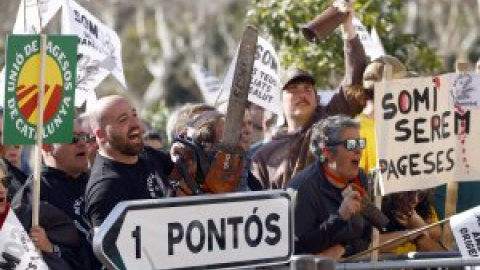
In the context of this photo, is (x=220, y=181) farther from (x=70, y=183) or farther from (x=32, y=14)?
(x=32, y=14)

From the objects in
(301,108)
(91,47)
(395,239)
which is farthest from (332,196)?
(91,47)

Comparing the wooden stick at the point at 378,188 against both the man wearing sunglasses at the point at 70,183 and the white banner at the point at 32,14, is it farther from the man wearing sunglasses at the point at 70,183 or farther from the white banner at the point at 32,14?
the white banner at the point at 32,14

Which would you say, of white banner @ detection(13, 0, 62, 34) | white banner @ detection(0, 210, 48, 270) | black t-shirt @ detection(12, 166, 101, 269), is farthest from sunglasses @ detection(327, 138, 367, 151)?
white banner @ detection(13, 0, 62, 34)

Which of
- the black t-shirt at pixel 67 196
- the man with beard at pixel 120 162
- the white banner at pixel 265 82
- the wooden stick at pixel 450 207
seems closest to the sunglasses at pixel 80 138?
the black t-shirt at pixel 67 196

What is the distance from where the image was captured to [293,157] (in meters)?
11.5

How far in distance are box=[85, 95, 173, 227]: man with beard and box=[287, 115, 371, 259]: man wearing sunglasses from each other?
823 mm

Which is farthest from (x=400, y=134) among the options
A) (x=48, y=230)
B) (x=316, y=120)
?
(x=48, y=230)

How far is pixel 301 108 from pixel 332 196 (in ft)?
4.96

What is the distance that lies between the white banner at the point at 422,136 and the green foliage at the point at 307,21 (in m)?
5.44

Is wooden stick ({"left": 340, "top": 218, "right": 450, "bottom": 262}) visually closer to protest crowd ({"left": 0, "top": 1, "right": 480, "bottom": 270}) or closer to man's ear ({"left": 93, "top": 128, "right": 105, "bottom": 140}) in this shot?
protest crowd ({"left": 0, "top": 1, "right": 480, "bottom": 270})

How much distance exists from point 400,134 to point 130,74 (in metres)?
44.2

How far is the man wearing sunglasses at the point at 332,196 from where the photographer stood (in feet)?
32.9

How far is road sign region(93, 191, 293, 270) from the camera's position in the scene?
26.6ft

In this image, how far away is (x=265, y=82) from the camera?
13.7m
